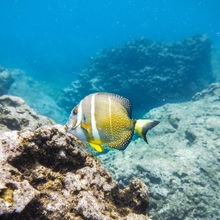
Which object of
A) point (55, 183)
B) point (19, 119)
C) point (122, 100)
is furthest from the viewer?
point (19, 119)

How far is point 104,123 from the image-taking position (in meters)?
1.49

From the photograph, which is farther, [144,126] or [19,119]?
[19,119]

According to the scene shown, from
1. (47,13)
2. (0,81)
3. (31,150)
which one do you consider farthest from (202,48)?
(47,13)

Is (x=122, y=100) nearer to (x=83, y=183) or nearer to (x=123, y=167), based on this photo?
(x=83, y=183)

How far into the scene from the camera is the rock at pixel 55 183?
113 cm

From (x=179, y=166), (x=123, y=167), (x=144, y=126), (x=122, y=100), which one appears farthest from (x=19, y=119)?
(x=179, y=166)

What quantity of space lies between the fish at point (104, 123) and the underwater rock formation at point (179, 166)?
8.97 feet

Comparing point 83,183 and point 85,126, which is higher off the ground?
point 85,126

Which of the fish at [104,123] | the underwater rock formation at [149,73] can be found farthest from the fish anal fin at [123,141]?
the underwater rock formation at [149,73]

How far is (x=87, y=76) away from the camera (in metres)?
15.5

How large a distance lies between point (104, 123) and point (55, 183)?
1.98ft

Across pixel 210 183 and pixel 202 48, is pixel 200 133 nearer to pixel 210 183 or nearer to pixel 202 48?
pixel 210 183

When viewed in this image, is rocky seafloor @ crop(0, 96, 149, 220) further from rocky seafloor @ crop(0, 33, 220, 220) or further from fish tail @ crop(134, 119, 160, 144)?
fish tail @ crop(134, 119, 160, 144)

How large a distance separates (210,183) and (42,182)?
4.09 m
